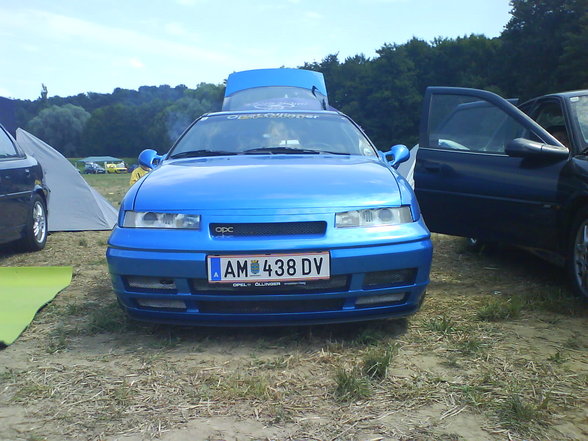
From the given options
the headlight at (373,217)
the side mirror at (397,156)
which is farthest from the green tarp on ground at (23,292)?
the side mirror at (397,156)

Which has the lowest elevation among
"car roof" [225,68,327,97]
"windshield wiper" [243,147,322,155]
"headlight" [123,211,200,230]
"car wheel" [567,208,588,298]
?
"car wheel" [567,208,588,298]

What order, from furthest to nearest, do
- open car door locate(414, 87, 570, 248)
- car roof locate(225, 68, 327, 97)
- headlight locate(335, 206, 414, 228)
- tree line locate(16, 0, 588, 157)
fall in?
tree line locate(16, 0, 588, 157)
car roof locate(225, 68, 327, 97)
open car door locate(414, 87, 570, 248)
headlight locate(335, 206, 414, 228)

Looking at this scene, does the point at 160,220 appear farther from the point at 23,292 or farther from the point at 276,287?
the point at 23,292

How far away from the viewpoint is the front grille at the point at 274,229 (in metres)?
3.23

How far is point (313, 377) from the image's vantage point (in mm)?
2854

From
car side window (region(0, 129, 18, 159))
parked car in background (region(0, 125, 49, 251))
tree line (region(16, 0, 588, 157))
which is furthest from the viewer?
tree line (region(16, 0, 588, 157))

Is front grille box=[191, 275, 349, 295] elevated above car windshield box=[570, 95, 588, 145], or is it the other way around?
car windshield box=[570, 95, 588, 145]

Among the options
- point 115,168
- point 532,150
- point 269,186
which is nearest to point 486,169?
point 532,150

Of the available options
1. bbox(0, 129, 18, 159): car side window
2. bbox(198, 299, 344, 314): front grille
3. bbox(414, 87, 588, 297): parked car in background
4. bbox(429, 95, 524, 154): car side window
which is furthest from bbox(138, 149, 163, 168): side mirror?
bbox(0, 129, 18, 159): car side window

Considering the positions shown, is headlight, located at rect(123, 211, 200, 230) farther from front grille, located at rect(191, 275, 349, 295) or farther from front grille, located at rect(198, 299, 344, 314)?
front grille, located at rect(198, 299, 344, 314)

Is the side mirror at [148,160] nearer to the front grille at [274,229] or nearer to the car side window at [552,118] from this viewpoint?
the front grille at [274,229]

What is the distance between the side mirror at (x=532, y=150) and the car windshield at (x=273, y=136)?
2.99ft

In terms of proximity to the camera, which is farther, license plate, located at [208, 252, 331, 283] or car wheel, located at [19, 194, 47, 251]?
car wheel, located at [19, 194, 47, 251]

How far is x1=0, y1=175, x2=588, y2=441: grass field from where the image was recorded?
2.37 meters
